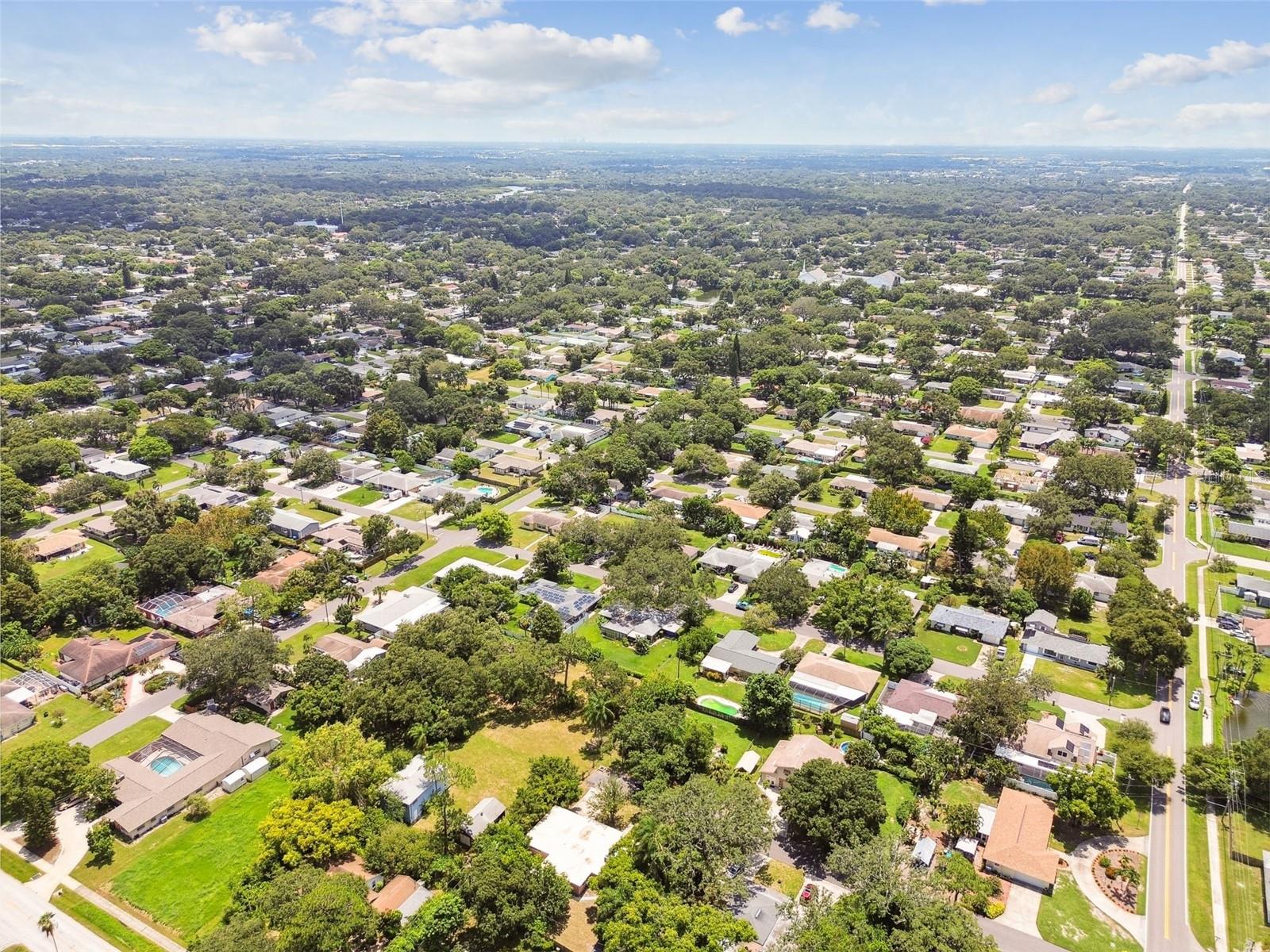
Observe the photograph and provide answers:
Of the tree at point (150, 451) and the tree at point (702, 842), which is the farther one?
the tree at point (150, 451)

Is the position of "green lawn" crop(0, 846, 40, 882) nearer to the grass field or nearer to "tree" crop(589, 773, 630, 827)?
"tree" crop(589, 773, 630, 827)

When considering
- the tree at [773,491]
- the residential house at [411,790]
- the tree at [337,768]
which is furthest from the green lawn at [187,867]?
the tree at [773,491]

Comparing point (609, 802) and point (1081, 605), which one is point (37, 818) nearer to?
point (609, 802)

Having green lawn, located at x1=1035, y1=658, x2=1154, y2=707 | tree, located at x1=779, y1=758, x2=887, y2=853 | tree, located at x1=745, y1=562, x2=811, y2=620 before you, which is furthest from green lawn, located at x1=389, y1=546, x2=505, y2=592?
green lawn, located at x1=1035, y1=658, x2=1154, y2=707

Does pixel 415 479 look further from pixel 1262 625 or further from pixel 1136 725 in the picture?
pixel 1262 625

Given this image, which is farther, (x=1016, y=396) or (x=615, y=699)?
(x=1016, y=396)

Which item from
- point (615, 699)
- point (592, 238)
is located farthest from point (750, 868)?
point (592, 238)

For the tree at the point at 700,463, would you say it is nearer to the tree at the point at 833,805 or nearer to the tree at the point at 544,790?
the tree at the point at 544,790
